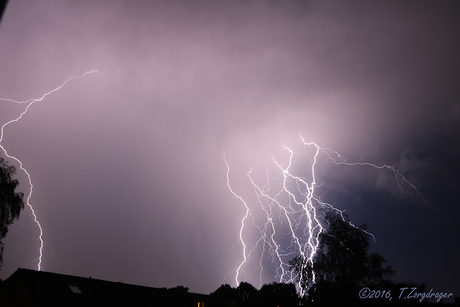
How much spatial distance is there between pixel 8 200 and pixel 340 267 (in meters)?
19.6

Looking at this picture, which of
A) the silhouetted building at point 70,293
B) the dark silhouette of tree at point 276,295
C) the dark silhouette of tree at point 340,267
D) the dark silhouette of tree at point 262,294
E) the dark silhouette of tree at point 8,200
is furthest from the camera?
the dark silhouette of tree at point 262,294

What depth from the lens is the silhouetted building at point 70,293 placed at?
11.5 m

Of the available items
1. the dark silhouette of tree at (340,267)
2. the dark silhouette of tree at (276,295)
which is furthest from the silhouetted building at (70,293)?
the dark silhouette of tree at (276,295)

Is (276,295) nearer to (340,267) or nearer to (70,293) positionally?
(340,267)

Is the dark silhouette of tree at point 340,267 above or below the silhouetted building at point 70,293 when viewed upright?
above

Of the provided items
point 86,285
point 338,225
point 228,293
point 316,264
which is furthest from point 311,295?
point 228,293

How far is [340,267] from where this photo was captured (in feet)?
60.0

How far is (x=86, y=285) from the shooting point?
47.7 feet

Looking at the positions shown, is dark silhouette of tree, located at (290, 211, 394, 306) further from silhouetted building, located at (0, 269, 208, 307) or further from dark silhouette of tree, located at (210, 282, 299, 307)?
dark silhouette of tree, located at (210, 282, 299, 307)

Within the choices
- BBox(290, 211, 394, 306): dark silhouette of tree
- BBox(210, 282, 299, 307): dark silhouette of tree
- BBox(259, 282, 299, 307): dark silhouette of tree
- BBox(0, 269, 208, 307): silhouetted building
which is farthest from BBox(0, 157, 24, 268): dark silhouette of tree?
BBox(259, 282, 299, 307): dark silhouette of tree

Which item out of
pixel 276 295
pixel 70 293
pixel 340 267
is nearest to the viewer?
pixel 70 293

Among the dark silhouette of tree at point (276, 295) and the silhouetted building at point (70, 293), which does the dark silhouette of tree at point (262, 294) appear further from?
the silhouetted building at point (70, 293)

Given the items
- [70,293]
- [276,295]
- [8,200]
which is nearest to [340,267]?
[70,293]

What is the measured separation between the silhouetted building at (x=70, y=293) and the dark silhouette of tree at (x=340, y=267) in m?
8.68
